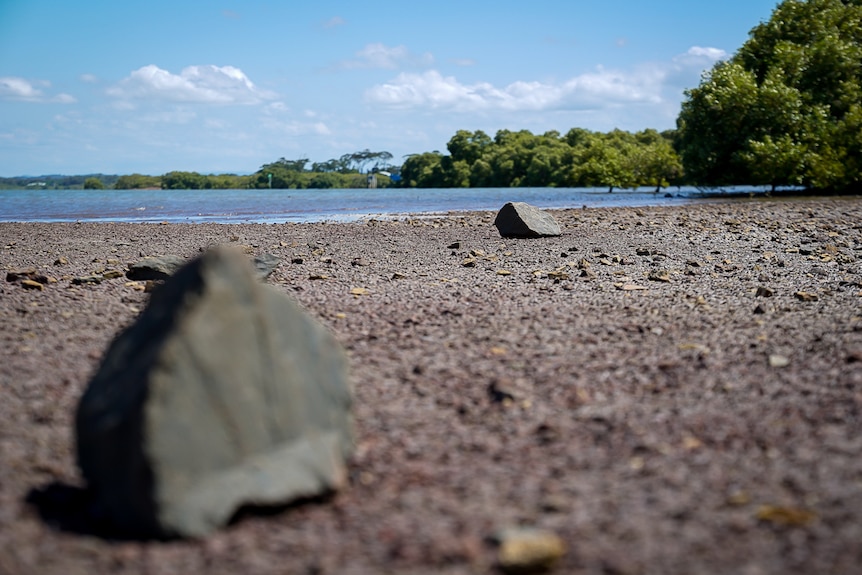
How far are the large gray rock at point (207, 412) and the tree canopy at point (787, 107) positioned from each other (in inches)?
1573

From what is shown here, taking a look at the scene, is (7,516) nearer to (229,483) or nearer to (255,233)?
(229,483)

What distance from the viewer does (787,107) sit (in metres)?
40.9

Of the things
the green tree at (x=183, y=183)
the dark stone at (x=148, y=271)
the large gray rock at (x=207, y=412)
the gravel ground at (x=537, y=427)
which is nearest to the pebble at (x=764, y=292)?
the gravel ground at (x=537, y=427)

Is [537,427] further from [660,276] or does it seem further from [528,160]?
[528,160]

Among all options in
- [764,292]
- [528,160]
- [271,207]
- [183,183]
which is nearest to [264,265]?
[764,292]

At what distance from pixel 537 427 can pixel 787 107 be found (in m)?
41.4

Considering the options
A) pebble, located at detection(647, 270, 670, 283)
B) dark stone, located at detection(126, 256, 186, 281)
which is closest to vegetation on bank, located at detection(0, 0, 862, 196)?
pebble, located at detection(647, 270, 670, 283)

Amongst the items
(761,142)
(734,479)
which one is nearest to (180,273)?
(734,479)

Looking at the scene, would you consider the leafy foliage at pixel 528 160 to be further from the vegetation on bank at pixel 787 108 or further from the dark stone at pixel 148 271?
the dark stone at pixel 148 271

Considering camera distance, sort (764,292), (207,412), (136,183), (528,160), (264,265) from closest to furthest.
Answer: (207,412), (764,292), (264,265), (528,160), (136,183)

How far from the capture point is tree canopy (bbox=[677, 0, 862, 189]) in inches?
1593

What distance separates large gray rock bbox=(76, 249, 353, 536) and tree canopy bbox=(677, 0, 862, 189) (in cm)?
3995

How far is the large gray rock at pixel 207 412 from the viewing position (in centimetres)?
349

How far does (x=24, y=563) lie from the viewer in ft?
10.7
